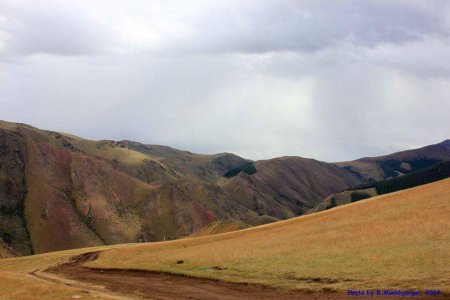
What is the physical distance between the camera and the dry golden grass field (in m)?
30.4

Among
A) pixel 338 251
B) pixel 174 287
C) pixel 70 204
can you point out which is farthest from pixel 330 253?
pixel 70 204

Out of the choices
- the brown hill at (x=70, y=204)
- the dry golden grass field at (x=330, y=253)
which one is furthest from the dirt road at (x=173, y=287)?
the brown hill at (x=70, y=204)

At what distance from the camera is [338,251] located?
39812 mm

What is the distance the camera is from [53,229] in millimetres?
156375

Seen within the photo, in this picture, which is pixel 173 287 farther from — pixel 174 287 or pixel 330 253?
pixel 330 253

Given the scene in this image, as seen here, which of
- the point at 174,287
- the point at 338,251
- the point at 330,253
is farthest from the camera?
the point at 338,251

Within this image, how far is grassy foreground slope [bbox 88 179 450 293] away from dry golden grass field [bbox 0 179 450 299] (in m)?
0.06

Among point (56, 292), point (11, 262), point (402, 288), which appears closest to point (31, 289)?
point (56, 292)

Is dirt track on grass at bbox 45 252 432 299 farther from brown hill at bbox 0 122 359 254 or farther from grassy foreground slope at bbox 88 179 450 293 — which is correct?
brown hill at bbox 0 122 359 254

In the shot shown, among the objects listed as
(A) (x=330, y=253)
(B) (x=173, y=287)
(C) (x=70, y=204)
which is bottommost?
(B) (x=173, y=287)

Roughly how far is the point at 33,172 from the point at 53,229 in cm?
3015

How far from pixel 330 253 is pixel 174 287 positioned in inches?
532

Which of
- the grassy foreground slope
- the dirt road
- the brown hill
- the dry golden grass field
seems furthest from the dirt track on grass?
the brown hill

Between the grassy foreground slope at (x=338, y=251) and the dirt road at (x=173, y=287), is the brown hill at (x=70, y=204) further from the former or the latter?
the dirt road at (x=173, y=287)
